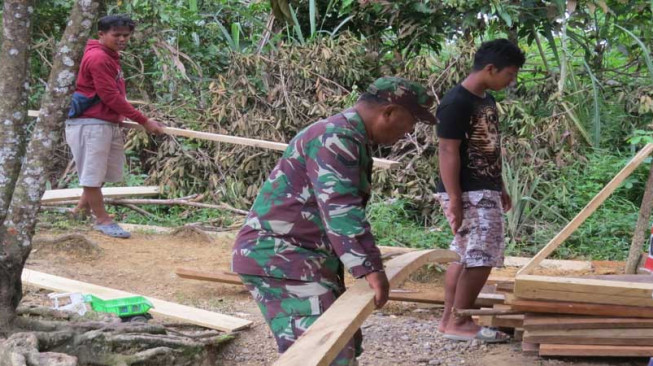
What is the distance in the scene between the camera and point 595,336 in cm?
446

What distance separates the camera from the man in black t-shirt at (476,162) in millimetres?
4703

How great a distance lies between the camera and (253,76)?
373 inches

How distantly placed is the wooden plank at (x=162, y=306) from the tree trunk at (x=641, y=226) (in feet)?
8.53

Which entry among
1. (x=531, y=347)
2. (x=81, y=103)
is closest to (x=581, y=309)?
(x=531, y=347)

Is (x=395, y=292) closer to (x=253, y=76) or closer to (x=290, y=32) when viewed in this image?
(x=253, y=76)

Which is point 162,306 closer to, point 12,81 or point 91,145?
point 12,81

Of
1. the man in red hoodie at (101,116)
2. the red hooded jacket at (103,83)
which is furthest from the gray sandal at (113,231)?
the red hooded jacket at (103,83)

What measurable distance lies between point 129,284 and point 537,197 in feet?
13.1

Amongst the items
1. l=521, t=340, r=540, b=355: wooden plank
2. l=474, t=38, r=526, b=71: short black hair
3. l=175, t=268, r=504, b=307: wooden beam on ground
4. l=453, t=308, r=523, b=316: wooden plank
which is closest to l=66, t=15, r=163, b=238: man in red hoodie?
l=175, t=268, r=504, b=307: wooden beam on ground

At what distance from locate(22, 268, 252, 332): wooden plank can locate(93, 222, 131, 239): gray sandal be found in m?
1.45

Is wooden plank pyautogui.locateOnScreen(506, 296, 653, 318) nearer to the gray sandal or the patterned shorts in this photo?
the patterned shorts

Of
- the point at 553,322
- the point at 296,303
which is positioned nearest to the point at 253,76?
the point at 553,322

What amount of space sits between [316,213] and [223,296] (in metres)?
3.13

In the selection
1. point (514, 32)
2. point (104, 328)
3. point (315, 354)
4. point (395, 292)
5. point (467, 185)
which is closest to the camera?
point (315, 354)
